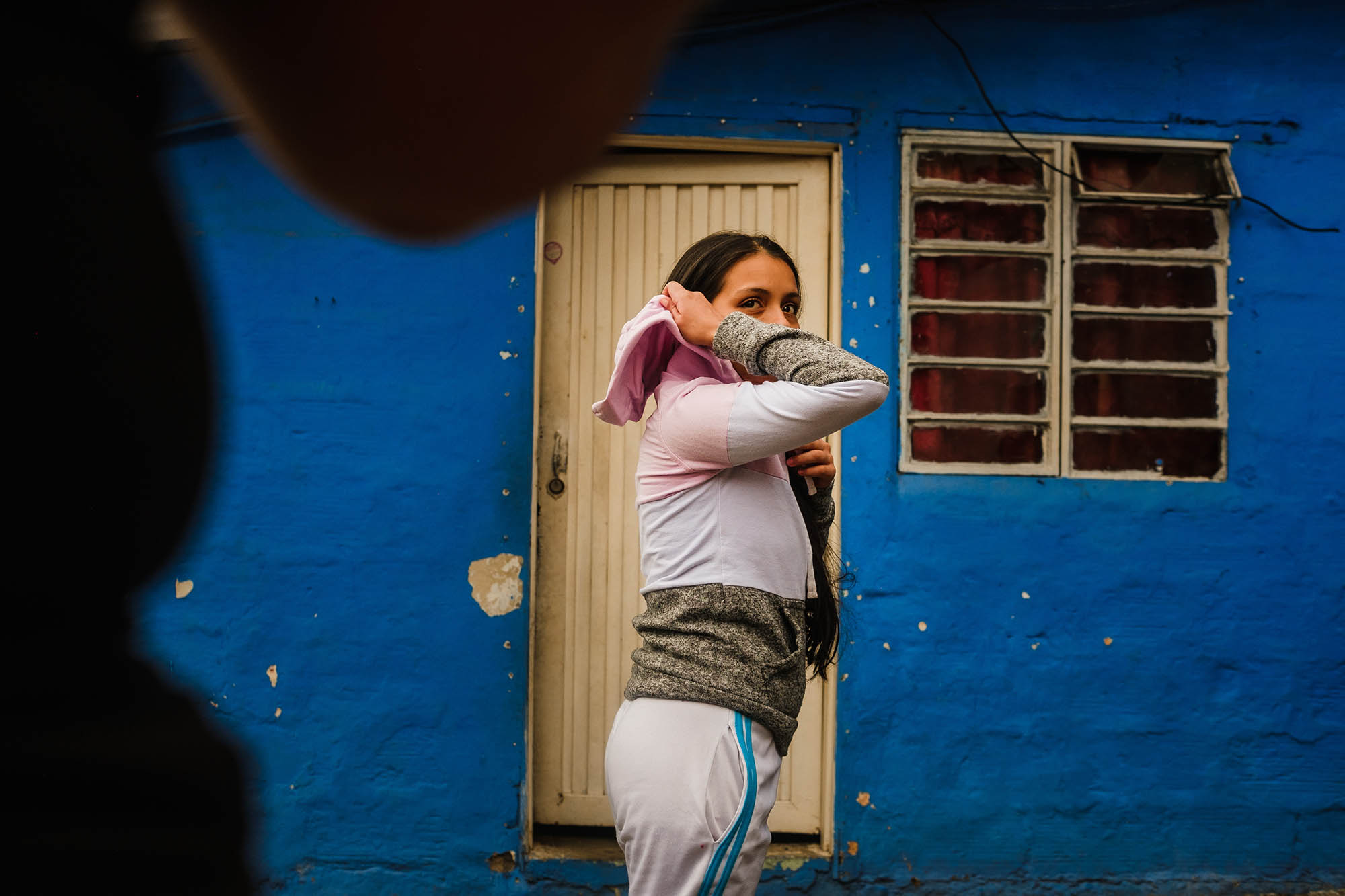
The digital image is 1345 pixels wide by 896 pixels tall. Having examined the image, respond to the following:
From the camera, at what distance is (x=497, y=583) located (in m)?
2.67

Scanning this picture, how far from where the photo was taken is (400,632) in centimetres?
266

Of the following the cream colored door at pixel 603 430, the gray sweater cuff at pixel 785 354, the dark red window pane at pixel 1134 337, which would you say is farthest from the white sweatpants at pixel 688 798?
the dark red window pane at pixel 1134 337

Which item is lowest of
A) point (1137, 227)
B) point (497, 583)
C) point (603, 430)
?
point (497, 583)

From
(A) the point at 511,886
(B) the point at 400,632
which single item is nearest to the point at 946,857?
(A) the point at 511,886

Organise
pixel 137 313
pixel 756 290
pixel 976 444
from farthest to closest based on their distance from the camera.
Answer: pixel 976 444, pixel 756 290, pixel 137 313

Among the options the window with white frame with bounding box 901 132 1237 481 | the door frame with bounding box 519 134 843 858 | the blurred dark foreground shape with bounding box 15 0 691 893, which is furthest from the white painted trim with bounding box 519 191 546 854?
the blurred dark foreground shape with bounding box 15 0 691 893

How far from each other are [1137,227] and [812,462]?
195 centimetres

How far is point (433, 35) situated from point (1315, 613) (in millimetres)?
3237

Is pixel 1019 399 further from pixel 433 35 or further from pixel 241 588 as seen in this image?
pixel 433 35

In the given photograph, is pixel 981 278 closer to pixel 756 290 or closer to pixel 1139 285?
pixel 1139 285

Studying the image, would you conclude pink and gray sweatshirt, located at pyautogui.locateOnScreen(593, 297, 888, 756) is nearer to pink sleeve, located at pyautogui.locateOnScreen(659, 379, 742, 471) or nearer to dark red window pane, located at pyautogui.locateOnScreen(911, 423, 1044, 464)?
pink sleeve, located at pyautogui.locateOnScreen(659, 379, 742, 471)

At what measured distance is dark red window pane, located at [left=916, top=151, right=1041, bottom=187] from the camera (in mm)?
2826

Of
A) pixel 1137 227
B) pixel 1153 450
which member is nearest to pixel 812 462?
pixel 1153 450

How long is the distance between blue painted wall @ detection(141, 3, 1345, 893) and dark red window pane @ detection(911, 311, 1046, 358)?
132 millimetres
